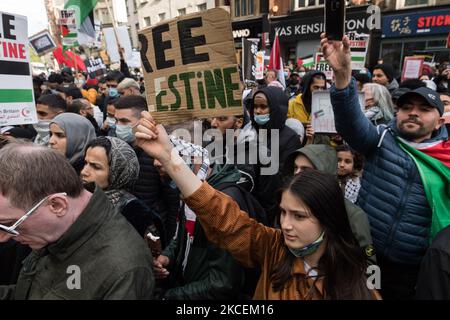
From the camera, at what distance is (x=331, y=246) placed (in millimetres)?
1542

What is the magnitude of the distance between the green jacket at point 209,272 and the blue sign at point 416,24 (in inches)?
687

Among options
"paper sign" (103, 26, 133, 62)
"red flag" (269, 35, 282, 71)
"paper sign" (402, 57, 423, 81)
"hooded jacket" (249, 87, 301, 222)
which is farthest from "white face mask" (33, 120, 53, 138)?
"paper sign" (402, 57, 423, 81)

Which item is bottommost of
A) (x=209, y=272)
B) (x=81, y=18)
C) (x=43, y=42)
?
(x=209, y=272)

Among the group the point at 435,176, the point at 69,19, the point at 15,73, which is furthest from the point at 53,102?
the point at 69,19

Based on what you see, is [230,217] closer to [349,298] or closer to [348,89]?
[349,298]

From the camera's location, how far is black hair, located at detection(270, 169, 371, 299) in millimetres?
1492

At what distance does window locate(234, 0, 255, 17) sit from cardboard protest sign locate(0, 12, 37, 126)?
2273 centimetres

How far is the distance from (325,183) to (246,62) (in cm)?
464

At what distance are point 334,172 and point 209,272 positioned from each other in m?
1.03

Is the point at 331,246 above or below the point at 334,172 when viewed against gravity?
below

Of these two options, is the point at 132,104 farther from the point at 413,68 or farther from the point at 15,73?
the point at 413,68

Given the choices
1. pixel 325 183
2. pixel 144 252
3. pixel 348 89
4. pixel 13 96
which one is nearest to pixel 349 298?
pixel 325 183

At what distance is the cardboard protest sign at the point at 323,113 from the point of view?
347 cm

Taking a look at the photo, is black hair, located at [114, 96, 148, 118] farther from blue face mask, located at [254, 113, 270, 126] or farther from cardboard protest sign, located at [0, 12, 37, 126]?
blue face mask, located at [254, 113, 270, 126]
